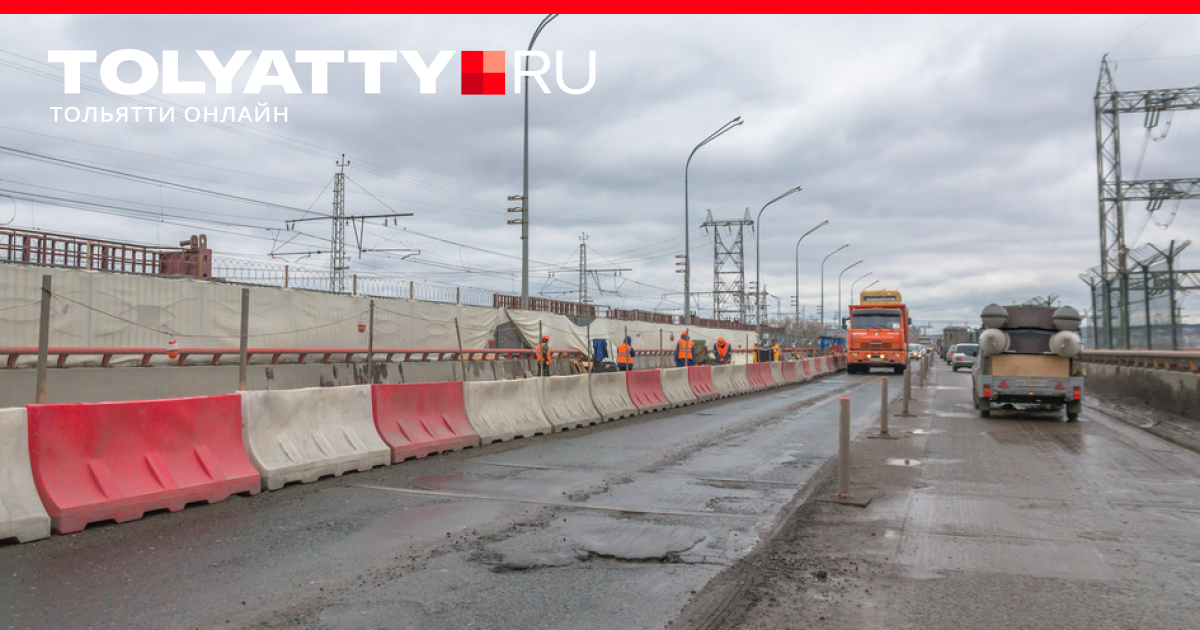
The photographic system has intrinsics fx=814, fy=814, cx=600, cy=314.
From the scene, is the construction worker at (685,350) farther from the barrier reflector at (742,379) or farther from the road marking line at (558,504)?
the road marking line at (558,504)

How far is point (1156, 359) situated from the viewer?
65.8 feet

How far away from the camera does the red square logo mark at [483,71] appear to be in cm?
2481

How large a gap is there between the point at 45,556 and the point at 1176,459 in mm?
13026

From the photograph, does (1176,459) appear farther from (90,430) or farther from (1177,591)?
(90,430)

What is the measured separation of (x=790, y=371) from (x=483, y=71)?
16914 mm

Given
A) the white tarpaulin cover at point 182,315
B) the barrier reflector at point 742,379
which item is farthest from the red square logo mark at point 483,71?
the barrier reflector at point 742,379

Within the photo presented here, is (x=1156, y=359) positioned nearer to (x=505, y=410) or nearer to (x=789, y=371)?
(x=789, y=371)

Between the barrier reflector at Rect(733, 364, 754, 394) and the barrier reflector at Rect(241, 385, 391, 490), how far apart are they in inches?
653

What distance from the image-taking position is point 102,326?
55.5ft

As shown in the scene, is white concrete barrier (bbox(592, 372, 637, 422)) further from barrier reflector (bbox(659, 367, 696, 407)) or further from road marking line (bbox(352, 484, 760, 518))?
road marking line (bbox(352, 484, 760, 518))

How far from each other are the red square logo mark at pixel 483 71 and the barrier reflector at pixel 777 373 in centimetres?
1393

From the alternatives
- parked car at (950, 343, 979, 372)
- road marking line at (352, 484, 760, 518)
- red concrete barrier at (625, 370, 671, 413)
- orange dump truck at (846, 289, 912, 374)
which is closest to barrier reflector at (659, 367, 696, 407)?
red concrete barrier at (625, 370, 671, 413)

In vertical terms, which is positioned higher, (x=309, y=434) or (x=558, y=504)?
(x=309, y=434)

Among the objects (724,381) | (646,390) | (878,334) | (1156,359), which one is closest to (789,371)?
(878,334)
